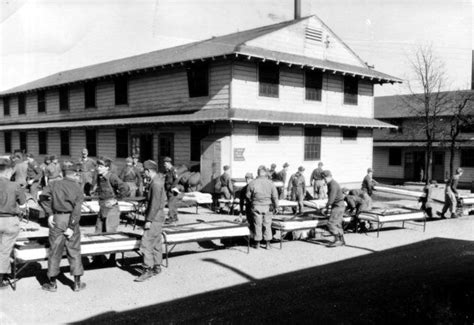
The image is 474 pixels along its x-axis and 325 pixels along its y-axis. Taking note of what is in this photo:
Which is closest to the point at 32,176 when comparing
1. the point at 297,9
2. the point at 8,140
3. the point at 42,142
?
the point at 42,142

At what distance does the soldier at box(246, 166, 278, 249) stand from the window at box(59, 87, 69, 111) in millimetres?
21965

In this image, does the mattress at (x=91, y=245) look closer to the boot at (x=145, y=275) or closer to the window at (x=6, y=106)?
the boot at (x=145, y=275)

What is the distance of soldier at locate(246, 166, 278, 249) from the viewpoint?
Result: 10141mm

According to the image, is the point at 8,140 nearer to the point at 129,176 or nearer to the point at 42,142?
the point at 42,142

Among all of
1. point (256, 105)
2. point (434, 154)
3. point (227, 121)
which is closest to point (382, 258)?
point (227, 121)

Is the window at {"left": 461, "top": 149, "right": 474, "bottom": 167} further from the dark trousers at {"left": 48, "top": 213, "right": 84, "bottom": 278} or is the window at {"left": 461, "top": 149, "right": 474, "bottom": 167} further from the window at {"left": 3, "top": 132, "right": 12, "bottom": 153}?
the window at {"left": 3, "top": 132, "right": 12, "bottom": 153}

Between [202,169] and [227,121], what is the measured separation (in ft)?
7.92

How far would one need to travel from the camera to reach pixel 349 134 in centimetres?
2380

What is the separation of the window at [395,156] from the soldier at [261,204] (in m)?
28.1

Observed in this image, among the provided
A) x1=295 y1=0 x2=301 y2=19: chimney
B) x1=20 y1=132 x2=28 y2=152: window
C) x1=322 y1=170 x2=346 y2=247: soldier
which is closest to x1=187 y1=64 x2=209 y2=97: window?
x1=295 y1=0 x2=301 y2=19: chimney

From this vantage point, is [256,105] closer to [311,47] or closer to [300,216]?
[311,47]

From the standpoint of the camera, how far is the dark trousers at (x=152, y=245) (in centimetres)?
782

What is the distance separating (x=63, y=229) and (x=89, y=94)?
2126 cm

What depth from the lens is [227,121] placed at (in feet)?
58.0
